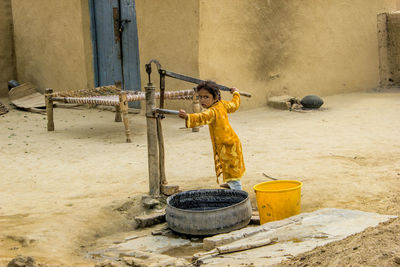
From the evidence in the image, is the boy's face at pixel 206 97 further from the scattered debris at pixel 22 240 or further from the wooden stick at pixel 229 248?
the scattered debris at pixel 22 240

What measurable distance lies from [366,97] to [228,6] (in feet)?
10.2

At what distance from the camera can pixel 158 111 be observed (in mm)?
3914

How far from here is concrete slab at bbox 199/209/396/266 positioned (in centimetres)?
266

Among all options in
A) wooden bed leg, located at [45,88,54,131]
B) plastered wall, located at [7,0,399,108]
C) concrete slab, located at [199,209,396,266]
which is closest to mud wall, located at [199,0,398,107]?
plastered wall, located at [7,0,399,108]

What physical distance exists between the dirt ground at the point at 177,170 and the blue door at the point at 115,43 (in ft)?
3.97

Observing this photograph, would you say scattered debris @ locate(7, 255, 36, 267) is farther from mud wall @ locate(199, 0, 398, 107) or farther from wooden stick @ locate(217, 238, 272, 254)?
mud wall @ locate(199, 0, 398, 107)

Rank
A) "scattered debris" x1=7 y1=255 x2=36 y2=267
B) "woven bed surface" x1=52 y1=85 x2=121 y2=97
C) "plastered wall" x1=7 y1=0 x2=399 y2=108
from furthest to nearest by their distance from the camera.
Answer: "plastered wall" x1=7 y1=0 x2=399 y2=108
"woven bed surface" x1=52 y1=85 x2=121 y2=97
"scattered debris" x1=7 y1=255 x2=36 y2=267

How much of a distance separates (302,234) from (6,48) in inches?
418

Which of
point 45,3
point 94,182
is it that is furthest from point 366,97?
point 45,3

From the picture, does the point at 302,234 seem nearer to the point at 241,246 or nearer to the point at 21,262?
the point at 241,246

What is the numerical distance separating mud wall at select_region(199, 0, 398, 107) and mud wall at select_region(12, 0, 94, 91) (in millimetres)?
3083

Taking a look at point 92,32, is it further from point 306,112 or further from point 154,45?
point 306,112

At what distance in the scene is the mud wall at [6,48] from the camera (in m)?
11.8

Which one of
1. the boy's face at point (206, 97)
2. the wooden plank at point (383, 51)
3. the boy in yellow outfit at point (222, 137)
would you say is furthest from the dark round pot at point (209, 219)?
the wooden plank at point (383, 51)
